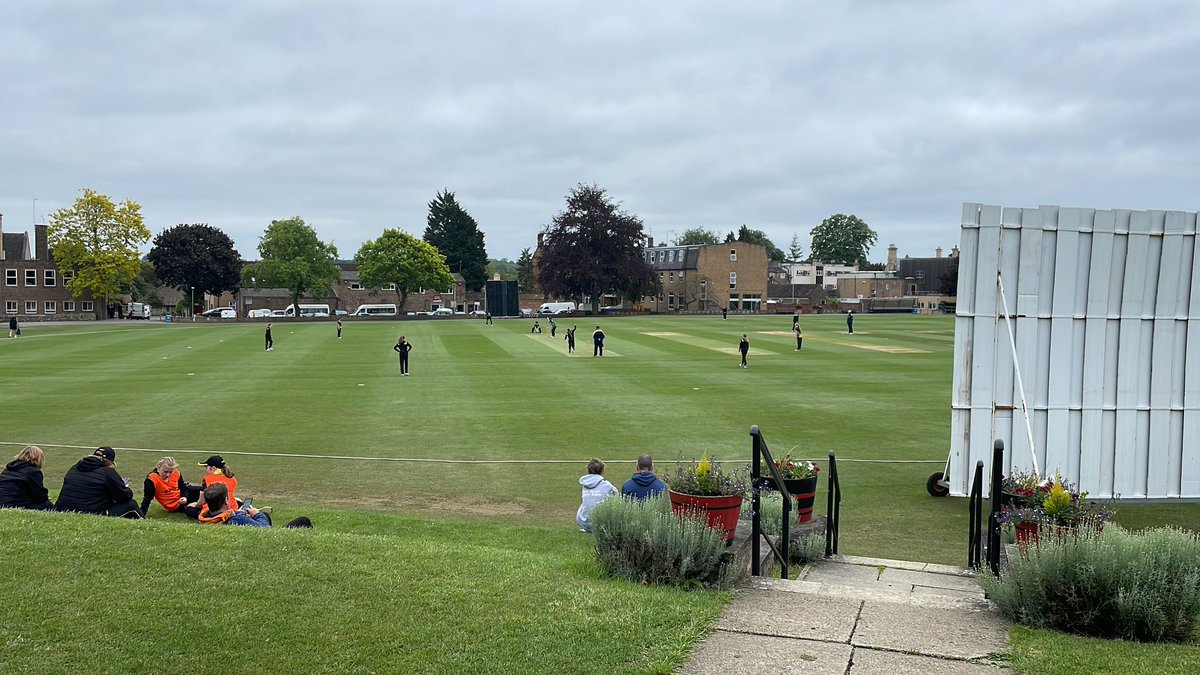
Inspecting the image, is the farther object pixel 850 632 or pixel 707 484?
pixel 707 484

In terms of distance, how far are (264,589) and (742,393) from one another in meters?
22.5

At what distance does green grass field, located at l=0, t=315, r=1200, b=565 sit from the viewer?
14.0m

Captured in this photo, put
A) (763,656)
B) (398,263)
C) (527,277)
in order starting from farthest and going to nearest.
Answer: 1. (527,277)
2. (398,263)
3. (763,656)

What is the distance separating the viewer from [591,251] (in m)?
102

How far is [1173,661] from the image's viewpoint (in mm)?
5188

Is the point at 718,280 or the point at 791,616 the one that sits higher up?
the point at 718,280

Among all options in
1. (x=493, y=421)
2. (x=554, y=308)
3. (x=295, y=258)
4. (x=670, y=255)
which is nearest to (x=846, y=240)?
(x=670, y=255)

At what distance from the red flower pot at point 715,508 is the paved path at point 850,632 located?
51 centimetres

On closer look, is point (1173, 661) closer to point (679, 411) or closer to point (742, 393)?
point (679, 411)

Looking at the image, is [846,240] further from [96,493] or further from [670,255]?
[96,493]

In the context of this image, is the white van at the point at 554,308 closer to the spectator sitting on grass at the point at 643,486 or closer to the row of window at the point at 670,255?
the row of window at the point at 670,255

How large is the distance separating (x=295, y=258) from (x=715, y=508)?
103626 millimetres

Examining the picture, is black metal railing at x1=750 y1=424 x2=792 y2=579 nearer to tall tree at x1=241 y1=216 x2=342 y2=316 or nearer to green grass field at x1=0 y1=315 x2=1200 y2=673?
green grass field at x1=0 y1=315 x2=1200 y2=673

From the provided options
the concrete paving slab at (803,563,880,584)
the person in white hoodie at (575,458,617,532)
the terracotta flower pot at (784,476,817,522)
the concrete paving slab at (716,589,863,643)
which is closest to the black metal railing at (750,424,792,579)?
the concrete paving slab at (803,563,880,584)
